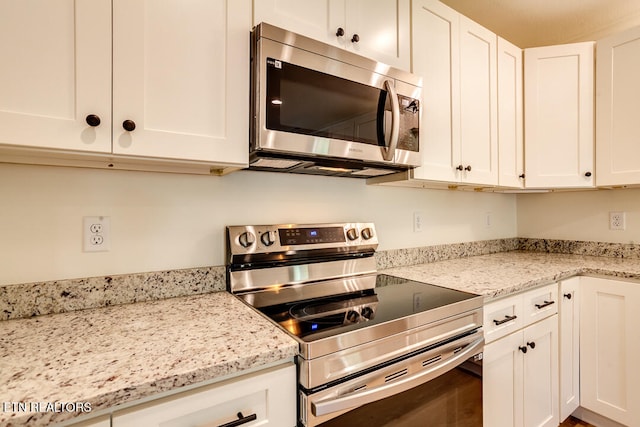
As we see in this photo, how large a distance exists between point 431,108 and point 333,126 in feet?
2.08

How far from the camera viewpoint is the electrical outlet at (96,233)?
104cm

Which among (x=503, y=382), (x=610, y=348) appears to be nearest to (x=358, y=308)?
(x=503, y=382)

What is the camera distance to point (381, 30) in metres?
1.34

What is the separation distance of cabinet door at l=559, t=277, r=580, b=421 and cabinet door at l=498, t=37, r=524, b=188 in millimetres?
651

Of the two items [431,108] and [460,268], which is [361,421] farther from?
[431,108]

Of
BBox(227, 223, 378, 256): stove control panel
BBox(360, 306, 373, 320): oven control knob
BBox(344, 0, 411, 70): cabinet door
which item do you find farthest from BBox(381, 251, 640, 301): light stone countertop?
BBox(344, 0, 411, 70): cabinet door

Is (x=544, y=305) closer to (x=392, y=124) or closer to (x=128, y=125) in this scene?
(x=392, y=124)

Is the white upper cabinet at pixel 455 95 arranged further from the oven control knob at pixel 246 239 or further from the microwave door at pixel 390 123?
the oven control knob at pixel 246 239

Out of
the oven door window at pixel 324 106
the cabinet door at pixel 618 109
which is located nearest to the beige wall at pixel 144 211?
the oven door window at pixel 324 106

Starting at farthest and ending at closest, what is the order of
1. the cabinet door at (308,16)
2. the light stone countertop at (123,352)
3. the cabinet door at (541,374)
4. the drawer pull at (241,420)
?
the cabinet door at (541,374) → the cabinet door at (308,16) → the drawer pull at (241,420) → the light stone countertop at (123,352)

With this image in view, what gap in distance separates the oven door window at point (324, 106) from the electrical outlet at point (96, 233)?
2.07 feet

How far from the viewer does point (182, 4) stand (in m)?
0.93

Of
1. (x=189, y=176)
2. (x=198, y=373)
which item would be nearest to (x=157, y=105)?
(x=189, y=176)

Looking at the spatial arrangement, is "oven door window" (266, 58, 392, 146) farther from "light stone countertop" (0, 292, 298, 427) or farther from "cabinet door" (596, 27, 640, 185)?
"cabinet door" (596, 27, 640, 185)
